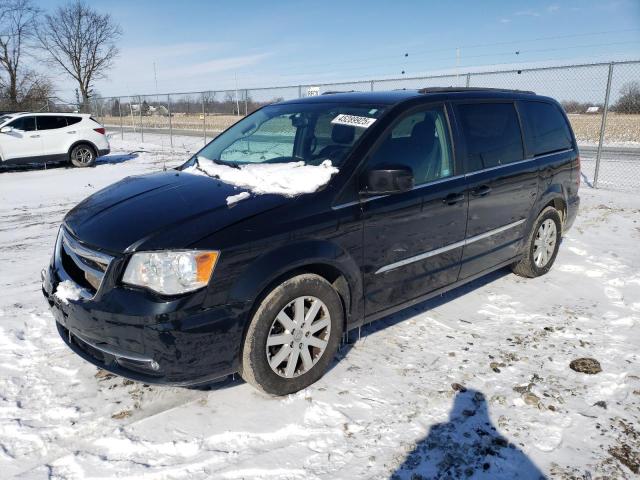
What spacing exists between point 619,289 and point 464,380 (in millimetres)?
2585

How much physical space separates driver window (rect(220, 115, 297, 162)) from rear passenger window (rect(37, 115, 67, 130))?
11.9 meters

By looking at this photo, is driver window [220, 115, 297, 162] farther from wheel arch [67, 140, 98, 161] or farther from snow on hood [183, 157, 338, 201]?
wheel arch [67, 140, 98, 161]

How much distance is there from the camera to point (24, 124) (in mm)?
13266

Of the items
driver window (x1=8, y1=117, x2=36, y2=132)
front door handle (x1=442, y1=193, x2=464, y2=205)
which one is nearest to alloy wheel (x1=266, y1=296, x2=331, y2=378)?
front door handle (x1=442, y1=193, x2=464, y2=205)

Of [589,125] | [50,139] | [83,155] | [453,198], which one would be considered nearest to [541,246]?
[453,198]

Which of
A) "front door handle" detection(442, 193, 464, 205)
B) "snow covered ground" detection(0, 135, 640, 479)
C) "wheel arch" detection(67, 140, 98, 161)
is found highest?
"wheel arch" detection(67, 140, 98, 161)

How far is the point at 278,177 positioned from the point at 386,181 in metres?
0.69

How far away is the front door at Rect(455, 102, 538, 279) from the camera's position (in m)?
3.90

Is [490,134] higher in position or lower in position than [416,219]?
higher

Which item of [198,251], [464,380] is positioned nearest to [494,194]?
[464,380]

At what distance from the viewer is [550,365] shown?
3.35 m

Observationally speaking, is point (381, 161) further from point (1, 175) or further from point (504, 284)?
point (1, 175)

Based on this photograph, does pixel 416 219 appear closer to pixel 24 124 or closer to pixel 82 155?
pixel 82 155

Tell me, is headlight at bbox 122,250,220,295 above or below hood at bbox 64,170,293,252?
below
